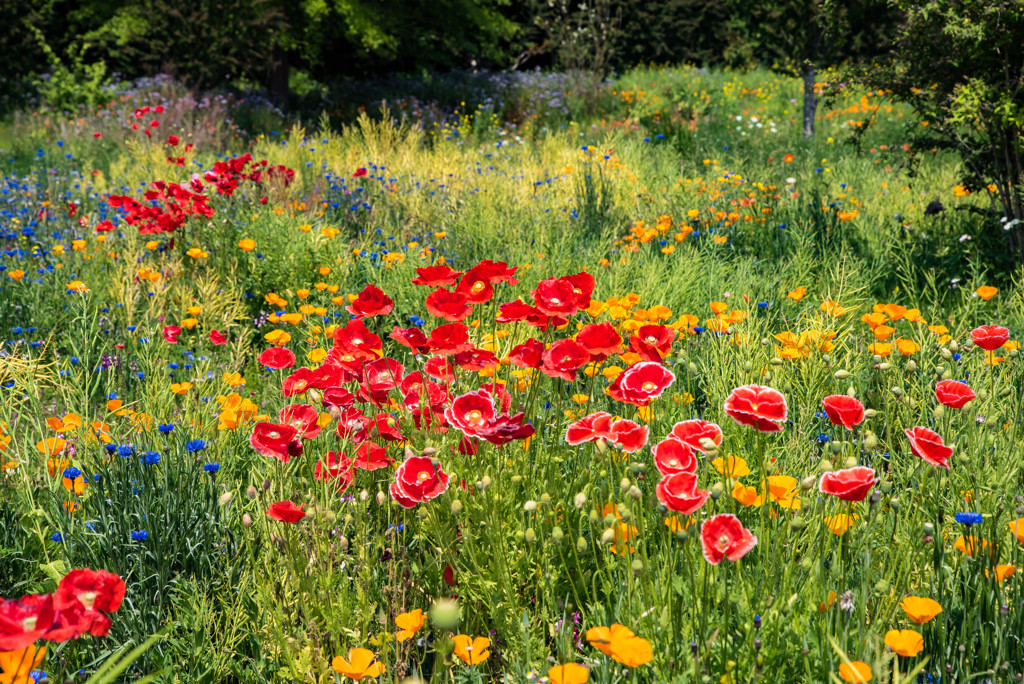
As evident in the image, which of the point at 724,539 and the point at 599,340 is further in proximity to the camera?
the point at 599,340

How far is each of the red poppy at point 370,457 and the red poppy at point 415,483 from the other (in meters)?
0.19

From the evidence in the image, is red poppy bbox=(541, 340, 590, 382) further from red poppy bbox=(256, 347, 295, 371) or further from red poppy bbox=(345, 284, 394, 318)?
red poppy bbox=(256, 347, 295, 371)

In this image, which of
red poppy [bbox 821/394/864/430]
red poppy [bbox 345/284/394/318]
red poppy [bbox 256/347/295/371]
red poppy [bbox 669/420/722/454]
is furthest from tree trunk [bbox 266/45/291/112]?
red poppy [bbox 821/394/864/430]

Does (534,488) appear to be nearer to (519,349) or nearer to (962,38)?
(519,349)

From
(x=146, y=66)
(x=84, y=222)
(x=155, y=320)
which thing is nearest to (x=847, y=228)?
(x=155, y=320)

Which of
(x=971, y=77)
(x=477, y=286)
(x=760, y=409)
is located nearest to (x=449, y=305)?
(x=477, y=286)

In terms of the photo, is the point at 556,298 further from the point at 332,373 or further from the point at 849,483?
the point at 849,483

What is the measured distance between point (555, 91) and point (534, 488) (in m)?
11.5

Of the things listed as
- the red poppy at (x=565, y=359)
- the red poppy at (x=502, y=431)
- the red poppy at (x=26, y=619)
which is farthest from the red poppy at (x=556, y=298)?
the red poppy at (x=26, y=619)

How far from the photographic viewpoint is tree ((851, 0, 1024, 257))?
3795mm

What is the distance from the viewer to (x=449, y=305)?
71.6 inches

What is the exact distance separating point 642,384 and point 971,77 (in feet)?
13.0

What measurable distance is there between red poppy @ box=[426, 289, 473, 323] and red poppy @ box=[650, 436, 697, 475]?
0.69 metres

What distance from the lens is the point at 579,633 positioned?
165cm
